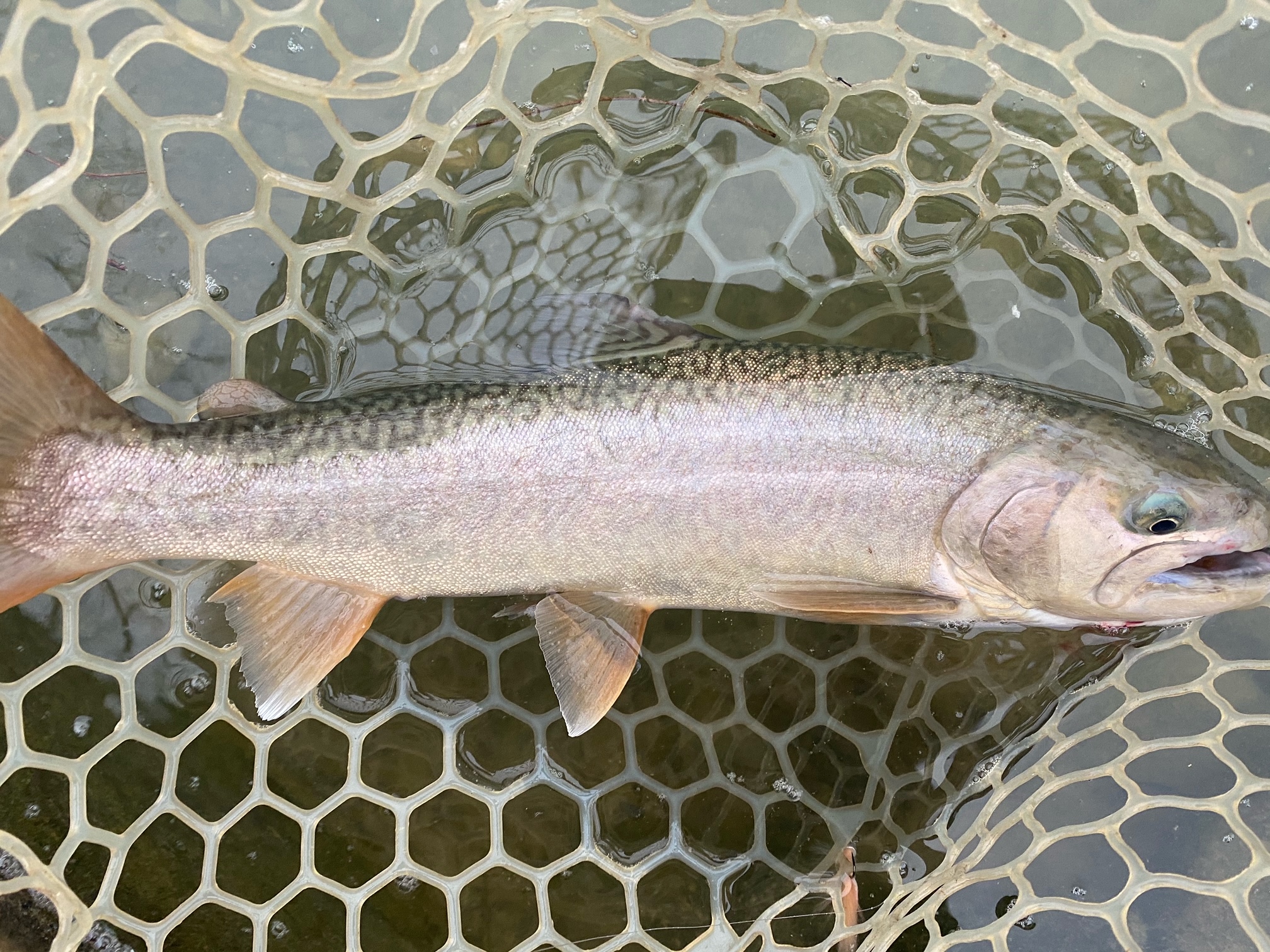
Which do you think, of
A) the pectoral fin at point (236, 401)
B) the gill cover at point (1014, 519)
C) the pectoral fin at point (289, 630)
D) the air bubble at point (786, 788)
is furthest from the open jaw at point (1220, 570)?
the pectoral fin at point (236, 401)

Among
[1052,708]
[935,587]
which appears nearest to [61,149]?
[935,587]

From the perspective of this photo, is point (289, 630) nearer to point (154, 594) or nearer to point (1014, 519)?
point (154, 594)

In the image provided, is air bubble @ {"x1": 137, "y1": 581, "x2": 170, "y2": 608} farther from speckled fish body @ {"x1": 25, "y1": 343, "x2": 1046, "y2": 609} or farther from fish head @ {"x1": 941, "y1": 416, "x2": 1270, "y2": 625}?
fish head @ {"x1": 941, "y1": 416, "x2": 1270, "y2": 625}

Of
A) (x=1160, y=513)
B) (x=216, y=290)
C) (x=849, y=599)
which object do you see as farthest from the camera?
(x=216, y=290)

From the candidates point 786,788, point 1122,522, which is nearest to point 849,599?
point 1122,522

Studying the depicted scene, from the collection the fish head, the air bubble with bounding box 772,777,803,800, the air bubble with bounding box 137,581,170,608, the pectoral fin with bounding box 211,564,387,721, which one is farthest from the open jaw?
the air bubble with bounding box 137,581,170,608

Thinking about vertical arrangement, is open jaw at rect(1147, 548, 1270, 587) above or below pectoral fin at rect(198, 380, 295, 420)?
below

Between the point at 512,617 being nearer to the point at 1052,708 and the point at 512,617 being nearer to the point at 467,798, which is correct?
the point at 467,798
